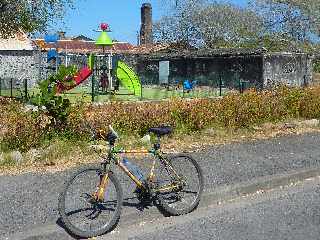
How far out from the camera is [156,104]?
10930mm

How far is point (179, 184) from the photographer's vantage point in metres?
6.20

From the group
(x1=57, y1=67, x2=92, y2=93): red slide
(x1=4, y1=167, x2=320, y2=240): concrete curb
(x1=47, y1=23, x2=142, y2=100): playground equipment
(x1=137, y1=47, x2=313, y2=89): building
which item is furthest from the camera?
(x1=137, y1=47, x2=313, y2=89): building

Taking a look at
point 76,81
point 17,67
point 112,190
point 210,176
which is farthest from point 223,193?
point 17,67

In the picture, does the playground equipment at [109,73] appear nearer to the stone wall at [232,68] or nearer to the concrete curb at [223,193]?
the stone wall at [232,68]

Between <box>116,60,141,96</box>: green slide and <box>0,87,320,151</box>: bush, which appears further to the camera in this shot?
<box>116,60,141,96</box>: green slide

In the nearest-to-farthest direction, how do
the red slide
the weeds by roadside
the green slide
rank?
the weeds by roadside, the red slide, the green slide

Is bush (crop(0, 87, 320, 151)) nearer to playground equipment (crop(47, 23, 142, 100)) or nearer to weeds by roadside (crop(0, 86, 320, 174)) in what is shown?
weeds by roadside (crop(0, 86, 320, 174))

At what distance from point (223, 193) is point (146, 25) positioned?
52296 mm

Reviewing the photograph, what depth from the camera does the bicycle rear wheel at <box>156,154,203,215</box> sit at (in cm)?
602

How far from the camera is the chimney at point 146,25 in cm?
5684

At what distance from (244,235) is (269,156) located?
4097 mm

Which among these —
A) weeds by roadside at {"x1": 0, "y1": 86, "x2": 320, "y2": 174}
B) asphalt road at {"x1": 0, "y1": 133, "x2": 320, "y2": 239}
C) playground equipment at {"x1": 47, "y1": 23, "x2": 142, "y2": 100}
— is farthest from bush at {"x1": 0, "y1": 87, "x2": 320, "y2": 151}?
playground equipment at {"x1": 47, "y1": 23, "x2": 142, "y2": 100}

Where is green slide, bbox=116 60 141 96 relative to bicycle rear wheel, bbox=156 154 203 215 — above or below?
above

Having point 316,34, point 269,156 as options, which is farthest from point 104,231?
point 316,34
